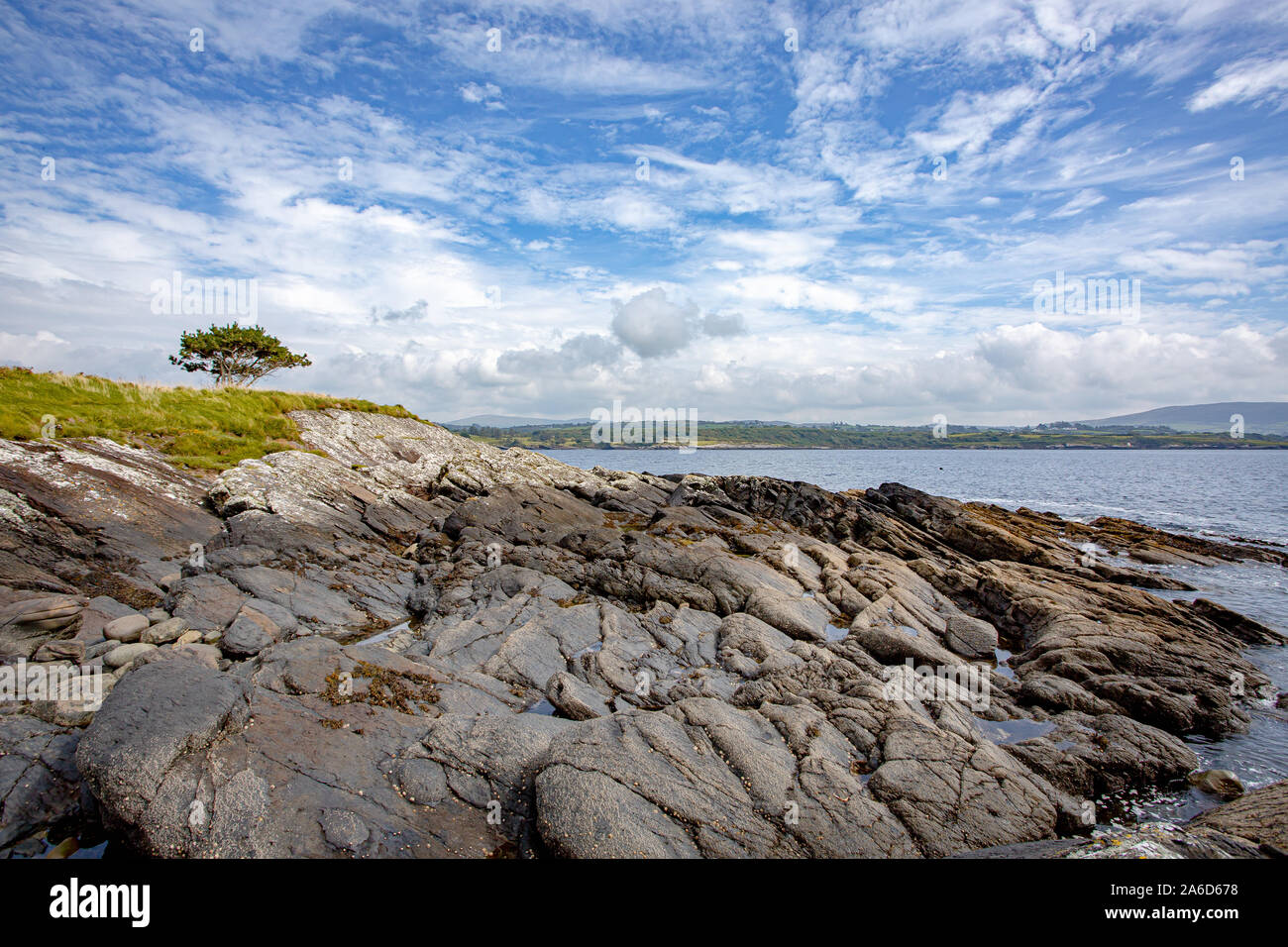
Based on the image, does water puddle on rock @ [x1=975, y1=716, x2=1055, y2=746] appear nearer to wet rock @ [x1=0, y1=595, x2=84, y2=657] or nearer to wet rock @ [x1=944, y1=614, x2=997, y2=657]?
wet rock @ [x1=944, y1=614, x2=997, y2=657]

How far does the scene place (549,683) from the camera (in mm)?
18438

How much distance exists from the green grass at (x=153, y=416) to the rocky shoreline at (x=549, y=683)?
2.09 metres

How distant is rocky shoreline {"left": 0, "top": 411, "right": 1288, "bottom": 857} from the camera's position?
1094 centimetres

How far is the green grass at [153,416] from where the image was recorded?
101 feet

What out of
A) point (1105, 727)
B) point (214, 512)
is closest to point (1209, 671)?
point (1105, 727)

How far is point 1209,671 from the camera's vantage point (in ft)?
71.4

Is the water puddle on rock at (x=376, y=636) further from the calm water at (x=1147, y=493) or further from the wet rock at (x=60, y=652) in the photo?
the calm water at (x=1147, y=493)

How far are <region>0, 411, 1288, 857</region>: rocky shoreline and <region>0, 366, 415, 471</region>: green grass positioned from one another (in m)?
2.09

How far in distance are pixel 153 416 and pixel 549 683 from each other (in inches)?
1401

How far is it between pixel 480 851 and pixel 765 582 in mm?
20257

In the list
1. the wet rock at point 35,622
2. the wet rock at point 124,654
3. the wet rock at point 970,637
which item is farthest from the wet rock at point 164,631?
the wet rock at point 970,637

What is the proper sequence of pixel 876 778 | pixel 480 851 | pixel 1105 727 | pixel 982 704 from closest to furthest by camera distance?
pixel 480 851
pixel 876 778
pixel 1105 727
pixel 982 704

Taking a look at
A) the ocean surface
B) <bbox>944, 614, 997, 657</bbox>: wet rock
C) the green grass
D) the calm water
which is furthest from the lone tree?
the calm water
